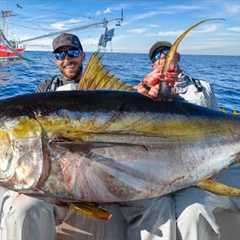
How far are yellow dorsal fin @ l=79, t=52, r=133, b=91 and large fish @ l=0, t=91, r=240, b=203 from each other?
11 cm

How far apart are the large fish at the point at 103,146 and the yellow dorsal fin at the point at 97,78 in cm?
11

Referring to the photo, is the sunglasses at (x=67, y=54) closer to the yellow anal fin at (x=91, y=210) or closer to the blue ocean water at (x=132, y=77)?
the blue ocean water at (x=132, y=77)

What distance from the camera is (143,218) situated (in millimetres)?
3047

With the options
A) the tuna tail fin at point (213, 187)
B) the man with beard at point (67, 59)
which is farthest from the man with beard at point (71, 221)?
the man with beard at point (67, 59)

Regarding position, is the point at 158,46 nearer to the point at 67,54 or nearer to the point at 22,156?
the point at 67,54

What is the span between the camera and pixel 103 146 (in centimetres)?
246

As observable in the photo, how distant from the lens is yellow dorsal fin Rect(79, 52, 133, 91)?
264 centimetres

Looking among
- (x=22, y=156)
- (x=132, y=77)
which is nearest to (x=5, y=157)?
(x=22, y=156)

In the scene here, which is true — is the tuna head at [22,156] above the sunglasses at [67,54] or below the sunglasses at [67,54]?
below

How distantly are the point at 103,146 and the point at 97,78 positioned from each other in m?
0.42

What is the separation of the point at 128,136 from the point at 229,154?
2.06ft

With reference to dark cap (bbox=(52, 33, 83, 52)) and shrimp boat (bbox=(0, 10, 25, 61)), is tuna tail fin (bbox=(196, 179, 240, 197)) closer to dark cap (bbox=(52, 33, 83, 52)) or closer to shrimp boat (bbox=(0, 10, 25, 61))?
dark cap (bbox=(52, 33, 83, 52))

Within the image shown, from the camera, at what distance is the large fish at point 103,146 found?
2.42 metres

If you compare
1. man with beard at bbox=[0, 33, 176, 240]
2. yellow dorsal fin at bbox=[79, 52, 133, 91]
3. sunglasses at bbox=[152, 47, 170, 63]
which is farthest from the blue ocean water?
man with beard at bbox=[0, 33, 176, 240]
